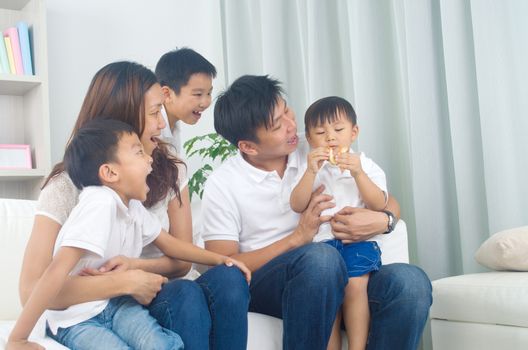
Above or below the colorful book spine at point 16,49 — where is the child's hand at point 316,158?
below

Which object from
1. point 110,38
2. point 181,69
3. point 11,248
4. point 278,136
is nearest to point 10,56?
point 110,38

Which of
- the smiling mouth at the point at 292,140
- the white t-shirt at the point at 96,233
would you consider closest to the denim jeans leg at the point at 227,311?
the white t-shirt at the point at 96,233

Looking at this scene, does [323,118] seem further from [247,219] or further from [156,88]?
[156,88]

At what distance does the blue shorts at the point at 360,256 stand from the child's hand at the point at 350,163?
0.63 feet

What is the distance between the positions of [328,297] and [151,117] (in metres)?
0.62

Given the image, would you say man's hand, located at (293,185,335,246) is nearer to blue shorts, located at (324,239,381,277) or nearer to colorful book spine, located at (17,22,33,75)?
blue shorts, located at (324,239,381,277)

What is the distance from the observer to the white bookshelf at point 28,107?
3.13m

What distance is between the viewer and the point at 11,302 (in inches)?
A: 73.2

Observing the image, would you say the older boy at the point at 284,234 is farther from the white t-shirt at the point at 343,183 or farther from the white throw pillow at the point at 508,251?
the white throw pillow at the point at 508,251

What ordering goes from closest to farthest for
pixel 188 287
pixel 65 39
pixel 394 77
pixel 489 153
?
pixel 188 287 < pixel 489 153 < pixel 394 77 < pixel 65 39

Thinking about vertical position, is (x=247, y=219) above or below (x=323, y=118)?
below

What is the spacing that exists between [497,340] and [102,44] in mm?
2604

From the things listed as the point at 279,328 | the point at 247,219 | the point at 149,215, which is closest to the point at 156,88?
the point at 149,215

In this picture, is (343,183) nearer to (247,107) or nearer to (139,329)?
(247,107)
